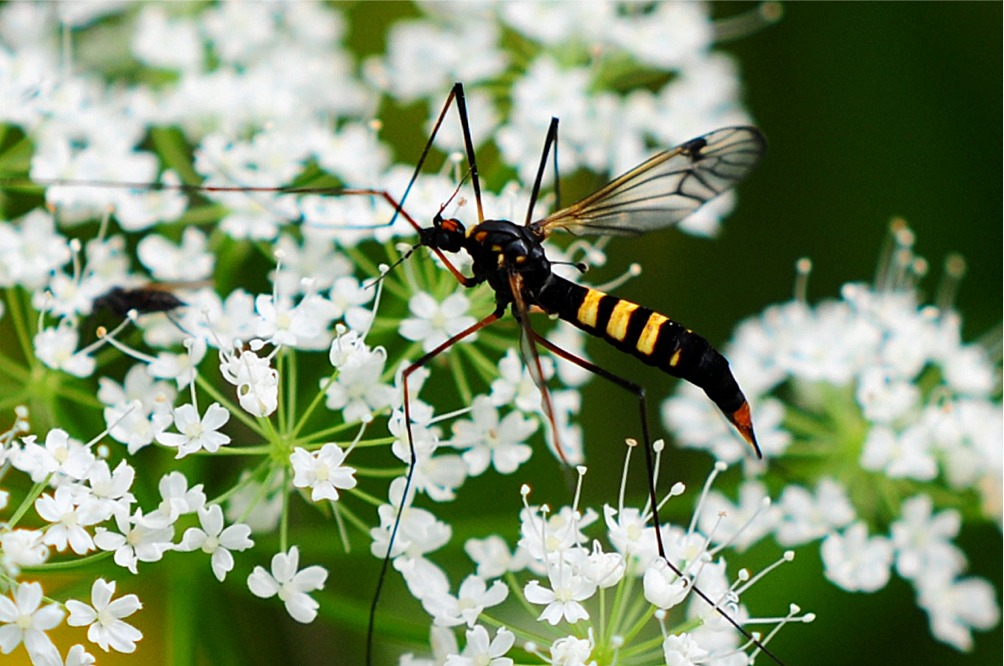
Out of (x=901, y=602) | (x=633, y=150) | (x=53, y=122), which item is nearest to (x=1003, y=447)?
(x=901, y=602)

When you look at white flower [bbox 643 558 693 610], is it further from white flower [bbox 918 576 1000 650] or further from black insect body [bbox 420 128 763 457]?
white flower [bbox 918 576 1000 650]

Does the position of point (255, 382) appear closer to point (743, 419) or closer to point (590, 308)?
point (590, 308)

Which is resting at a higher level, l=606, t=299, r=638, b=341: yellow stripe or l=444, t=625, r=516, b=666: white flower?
l=606, t=299, r=638, b=341: yellow stripe

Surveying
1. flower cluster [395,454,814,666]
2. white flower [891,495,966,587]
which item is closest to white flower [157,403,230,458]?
flower cluster [395,454,814,666]

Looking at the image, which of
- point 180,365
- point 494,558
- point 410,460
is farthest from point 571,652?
point 180,365

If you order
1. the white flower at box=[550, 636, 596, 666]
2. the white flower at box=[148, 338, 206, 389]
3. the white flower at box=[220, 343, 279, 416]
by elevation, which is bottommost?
the white flower at box=[550, 636, 596, 666]

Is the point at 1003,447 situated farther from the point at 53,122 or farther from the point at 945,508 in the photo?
the point at 53,122
